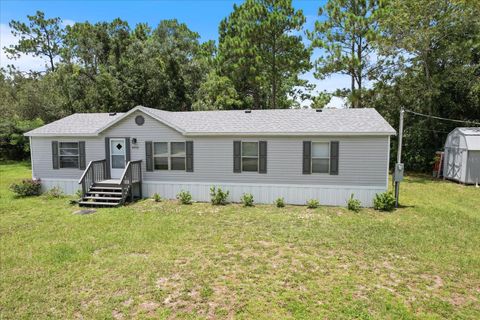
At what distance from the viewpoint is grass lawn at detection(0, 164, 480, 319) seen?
462 centimetres

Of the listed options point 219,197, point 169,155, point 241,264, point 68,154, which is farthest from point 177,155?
point 241,264

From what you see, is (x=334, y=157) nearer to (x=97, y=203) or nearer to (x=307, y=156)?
(x=307, y=156)

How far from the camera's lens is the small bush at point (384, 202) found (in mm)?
10352

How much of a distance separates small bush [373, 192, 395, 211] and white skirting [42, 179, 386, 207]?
31 centimetres

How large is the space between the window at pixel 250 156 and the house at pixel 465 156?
11.6 meters

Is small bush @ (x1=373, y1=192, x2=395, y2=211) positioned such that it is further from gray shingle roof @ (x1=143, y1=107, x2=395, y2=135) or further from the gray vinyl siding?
gray shingle roof @ (x1=143, y1=107, x2=395, y2=135)

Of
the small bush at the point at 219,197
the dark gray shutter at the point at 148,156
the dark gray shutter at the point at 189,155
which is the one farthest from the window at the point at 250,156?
the dark gray shutter at the point at 148,156

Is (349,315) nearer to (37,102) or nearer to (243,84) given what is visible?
(243,84)

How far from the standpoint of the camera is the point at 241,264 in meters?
6.14

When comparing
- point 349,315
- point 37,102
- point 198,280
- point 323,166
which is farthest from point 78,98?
point 349,315

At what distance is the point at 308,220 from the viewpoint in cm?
934

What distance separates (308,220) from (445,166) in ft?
41.8

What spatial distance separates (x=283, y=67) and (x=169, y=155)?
569 inches

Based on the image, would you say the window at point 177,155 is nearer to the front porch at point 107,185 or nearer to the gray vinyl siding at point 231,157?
the gray vinyl siding at point 231,157
